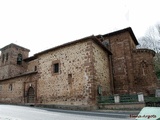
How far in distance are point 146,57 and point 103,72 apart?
5.41 meters

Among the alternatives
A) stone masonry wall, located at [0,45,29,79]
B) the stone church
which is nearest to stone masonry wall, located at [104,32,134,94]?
the stone church

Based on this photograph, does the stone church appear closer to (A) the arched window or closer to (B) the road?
(B) the road

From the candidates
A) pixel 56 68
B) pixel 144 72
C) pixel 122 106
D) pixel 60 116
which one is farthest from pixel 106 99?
pixel 144 72

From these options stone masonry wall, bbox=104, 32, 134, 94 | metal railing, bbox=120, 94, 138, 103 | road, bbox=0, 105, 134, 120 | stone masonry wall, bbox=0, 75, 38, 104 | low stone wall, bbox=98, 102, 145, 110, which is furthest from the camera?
stone masonry wall, bbox=0, 75, 38, 104

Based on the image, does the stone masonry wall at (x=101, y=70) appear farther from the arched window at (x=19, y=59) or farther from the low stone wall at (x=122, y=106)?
the arched window at (x=19, y=59)

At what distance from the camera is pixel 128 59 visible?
16891 millimetres

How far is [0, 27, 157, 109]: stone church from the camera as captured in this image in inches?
511

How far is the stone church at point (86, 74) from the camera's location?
1298 centimetres

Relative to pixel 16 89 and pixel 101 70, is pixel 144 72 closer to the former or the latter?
pixel 101 70

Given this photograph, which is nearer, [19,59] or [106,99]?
[106,99]

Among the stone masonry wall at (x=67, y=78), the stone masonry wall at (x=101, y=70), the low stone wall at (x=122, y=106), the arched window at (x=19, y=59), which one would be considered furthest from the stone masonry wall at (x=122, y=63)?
the arched window at (x=19, y=59)

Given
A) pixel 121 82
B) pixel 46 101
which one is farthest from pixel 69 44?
pixel 121 82

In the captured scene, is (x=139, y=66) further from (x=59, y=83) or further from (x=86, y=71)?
(x=59, y=83)

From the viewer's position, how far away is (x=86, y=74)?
1280 centimetres
